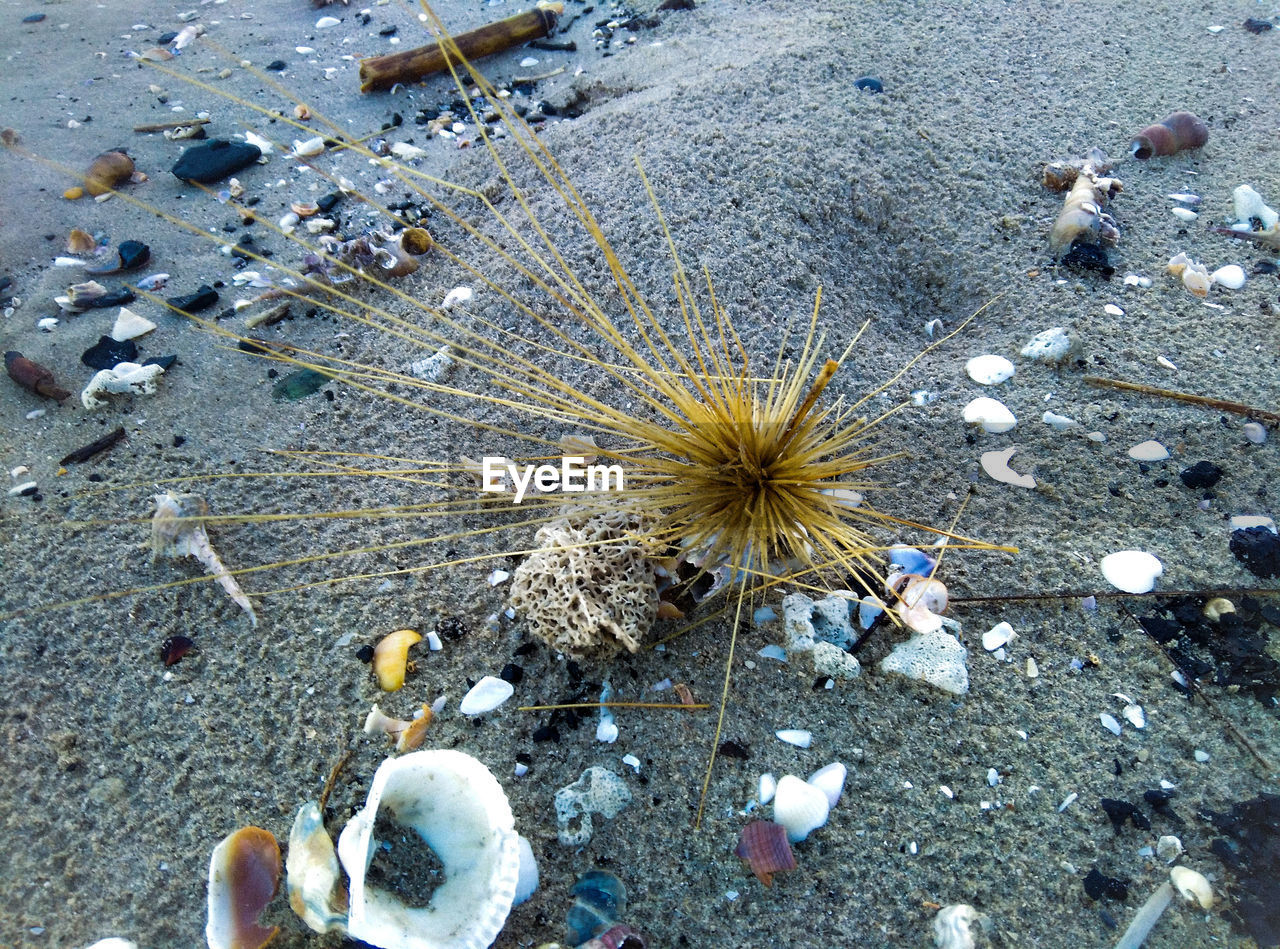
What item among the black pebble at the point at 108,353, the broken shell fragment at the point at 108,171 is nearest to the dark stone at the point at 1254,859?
the black pebble at the point at 108,353

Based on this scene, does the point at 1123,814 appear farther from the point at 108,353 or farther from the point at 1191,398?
the point at 108,353

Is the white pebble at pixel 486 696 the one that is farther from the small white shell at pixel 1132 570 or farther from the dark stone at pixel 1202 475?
the dark stone at pixel 1202 475

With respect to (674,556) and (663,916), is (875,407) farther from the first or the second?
(663,916)

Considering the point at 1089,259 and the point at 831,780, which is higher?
the point at 1089,259

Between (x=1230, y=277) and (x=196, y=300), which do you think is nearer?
(x=1230, y=277)

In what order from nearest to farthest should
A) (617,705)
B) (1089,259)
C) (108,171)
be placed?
(617,705) → (1089,259) → (108,171)

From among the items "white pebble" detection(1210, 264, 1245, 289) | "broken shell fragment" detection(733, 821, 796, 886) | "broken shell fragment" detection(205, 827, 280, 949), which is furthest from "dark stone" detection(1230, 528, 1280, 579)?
"broken shell fragment" detection(205, 827, 280, 949)

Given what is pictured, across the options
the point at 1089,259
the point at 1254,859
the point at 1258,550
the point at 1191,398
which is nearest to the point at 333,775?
the point at 1254,859
